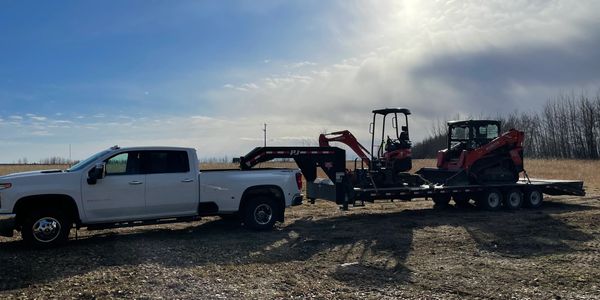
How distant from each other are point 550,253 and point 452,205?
8.38 meters

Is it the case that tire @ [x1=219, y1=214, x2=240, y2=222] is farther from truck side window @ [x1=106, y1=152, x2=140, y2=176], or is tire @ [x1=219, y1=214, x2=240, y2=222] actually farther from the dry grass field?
truck side window @ [x1=106, y1=152, x2=140, y2=176]

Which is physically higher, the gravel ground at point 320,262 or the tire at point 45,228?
the tire at point 45,228

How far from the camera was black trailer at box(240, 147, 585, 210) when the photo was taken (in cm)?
1384

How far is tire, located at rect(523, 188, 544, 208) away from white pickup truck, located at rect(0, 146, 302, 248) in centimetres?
859

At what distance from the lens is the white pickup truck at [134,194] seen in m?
9.63

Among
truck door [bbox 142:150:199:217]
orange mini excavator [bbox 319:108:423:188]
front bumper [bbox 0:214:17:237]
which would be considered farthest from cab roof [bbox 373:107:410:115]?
front bumper [bbox 0:214:17:237]

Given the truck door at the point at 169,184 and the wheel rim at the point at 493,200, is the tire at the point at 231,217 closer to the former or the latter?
the truck door at the point at 169,184

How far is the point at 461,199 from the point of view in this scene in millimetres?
16781

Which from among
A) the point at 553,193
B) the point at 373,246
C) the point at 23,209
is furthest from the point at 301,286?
the point at 553,193

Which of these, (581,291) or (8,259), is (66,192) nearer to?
(8,259)

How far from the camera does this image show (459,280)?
7.68 meters

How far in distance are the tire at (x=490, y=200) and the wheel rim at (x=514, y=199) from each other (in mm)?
418

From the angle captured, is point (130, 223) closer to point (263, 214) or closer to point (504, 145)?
point (263, 214)

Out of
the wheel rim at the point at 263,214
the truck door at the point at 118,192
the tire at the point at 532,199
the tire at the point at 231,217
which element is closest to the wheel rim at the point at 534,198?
the tire at the point at 532,199
